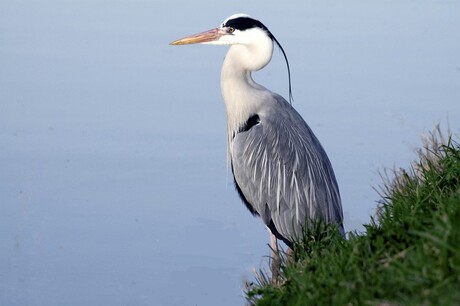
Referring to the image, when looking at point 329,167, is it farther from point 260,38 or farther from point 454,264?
point 454,264

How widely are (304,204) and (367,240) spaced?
3.28 m

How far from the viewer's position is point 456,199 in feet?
14.7

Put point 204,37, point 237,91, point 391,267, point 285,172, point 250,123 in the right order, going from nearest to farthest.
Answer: point 391,267
point 285,172
point 250,123
point 237,91
point 204,37

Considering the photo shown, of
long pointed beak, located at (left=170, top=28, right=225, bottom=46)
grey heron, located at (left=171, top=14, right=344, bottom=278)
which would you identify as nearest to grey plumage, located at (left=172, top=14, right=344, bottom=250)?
grey heron, located at (left=171, top=14, right=344, bottom=278)

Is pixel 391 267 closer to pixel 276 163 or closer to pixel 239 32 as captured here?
pixel 276 163

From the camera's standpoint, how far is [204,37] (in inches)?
337

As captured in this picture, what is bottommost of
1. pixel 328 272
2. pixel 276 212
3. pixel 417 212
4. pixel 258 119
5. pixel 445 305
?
pixel 445 305

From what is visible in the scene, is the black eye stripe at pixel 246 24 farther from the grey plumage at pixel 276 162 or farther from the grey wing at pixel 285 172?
the grey wing at pixel 285 172

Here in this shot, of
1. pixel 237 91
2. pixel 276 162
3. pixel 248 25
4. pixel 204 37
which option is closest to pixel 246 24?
pixel 248 25

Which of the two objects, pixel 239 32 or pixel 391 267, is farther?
pixel 239 32

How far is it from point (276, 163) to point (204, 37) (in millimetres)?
1497

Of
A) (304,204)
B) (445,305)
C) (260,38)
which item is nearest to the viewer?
(445,305)

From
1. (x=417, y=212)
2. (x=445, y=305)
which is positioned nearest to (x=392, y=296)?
(x=445, y=305)

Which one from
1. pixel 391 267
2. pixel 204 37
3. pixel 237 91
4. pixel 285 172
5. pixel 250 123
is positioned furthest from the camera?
pixel 204 37
